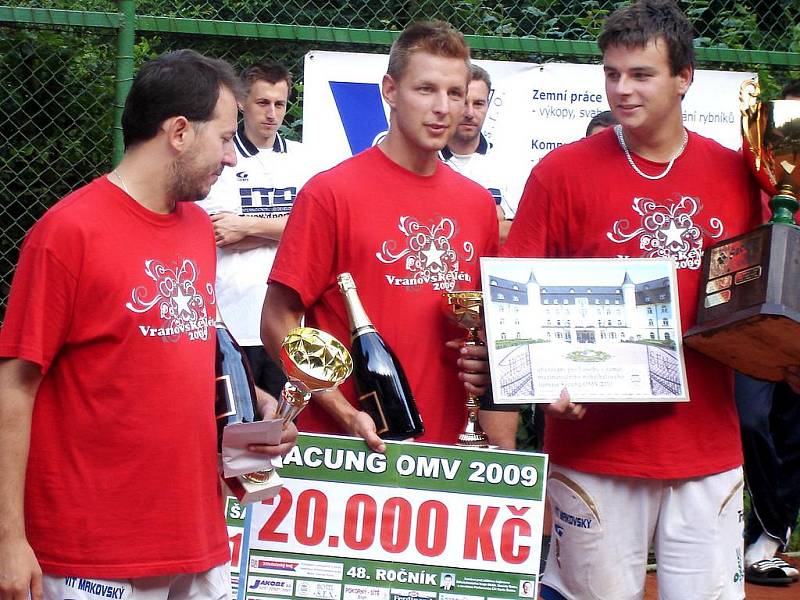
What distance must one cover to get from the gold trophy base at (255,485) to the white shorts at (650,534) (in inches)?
40.1

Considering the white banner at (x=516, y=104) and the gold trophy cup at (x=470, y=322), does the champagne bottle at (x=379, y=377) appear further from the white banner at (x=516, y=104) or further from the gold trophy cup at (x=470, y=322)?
the white banner at (x=516, y=104)

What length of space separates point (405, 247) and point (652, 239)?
749mm

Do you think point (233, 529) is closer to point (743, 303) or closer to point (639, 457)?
point (639, 457)

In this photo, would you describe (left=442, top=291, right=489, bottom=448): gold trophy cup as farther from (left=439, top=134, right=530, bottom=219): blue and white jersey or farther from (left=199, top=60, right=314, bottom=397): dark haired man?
(left=439, top=134, right=530, bottom=219): blue and white jersey

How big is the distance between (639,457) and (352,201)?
45.9 inches

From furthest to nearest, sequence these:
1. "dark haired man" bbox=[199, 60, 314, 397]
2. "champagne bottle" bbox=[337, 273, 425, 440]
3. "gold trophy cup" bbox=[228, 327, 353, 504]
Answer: "dark haired man" bbox=[199, 60, 314, 397]
"champagne bottle" bbox=[337, 273, 425, 440]
"gold trophy cup" bbox=[228, 327, 353, 504]

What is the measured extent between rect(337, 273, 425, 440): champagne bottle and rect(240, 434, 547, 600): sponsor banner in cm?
13

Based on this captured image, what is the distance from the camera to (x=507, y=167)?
6.11m

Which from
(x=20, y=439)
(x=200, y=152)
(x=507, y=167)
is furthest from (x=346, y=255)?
(x=507, y=167)

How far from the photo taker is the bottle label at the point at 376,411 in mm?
3670

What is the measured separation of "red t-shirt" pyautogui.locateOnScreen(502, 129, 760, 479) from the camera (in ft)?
12.0

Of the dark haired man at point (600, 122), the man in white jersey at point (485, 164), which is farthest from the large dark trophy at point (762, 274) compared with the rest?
the man in white jersey at point (485, 164)

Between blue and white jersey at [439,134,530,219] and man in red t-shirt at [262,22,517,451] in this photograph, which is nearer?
man in red t-shirt at [262,22,517,451]

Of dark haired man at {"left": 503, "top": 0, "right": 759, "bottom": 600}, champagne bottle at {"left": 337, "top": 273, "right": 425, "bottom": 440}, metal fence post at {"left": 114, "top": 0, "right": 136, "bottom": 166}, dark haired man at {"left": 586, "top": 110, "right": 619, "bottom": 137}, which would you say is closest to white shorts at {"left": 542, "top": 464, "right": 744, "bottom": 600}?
dark haired man at {"left": 503, "top": 0, "right": 759, "bottom": 600}
